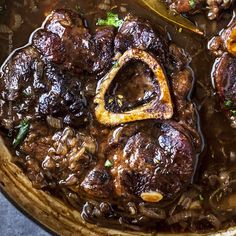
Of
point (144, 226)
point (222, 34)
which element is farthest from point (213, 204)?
point (222, 34)

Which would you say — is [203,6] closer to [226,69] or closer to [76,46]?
[226,69]

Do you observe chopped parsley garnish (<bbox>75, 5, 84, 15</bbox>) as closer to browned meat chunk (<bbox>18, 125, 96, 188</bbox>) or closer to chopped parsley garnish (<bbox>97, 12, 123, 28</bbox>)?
chopped parsley garnish (<bbox>97, 12, 123, 28</bbox>)

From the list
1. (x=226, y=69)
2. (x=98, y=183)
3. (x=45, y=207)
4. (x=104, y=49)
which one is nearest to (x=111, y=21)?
(x=104, y=49)

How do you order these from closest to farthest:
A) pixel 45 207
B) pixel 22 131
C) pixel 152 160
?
pixel 152 160 < pixel 22 131 < pixel 45 207

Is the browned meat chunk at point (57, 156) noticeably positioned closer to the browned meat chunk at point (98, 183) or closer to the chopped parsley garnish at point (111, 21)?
the browned meat chunk at point (98, 183)

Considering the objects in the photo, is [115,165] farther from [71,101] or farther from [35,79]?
[35,79]

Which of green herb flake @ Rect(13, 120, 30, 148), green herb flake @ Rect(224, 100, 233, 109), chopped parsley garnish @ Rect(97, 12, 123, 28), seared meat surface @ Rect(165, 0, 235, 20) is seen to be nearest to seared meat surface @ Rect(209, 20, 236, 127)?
green herb flake @ Rect(224, 100, 233, 109)
